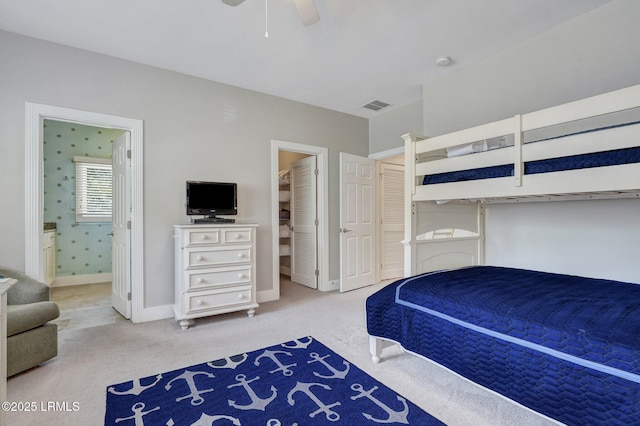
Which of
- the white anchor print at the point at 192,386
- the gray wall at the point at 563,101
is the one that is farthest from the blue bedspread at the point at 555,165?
the white anchor print at the point at 192,386

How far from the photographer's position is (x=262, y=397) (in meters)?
1.79

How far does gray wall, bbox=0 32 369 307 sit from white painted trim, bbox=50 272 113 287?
8.17 ft

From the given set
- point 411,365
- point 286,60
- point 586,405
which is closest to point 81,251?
point 286,60

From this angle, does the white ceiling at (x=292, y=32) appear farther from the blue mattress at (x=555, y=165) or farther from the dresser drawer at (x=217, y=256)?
the dresser drawer at (x=217, y=256)

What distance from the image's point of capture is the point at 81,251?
4.76m

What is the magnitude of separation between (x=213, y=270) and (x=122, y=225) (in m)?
1.23

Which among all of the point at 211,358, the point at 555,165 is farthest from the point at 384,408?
the point at 555,165

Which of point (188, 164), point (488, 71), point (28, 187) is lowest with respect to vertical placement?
point (28, 187)

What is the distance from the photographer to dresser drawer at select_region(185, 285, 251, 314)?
296 centimetres

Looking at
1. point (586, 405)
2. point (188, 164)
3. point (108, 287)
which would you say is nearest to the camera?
point (586, 405)

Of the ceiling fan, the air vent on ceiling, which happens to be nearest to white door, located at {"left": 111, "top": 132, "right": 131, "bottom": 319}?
the ceiling fan

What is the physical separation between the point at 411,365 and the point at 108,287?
15.2 feet

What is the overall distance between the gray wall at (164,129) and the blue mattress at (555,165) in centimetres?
226

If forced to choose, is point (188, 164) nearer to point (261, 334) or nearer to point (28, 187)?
point (28, 187)
